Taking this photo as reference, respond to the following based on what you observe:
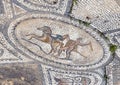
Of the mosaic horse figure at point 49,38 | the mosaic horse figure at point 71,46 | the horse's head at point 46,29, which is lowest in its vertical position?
the mosaic horse figure at point 71,46

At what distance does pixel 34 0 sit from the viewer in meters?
3.74

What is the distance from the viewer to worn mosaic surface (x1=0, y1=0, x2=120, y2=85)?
12.4ft

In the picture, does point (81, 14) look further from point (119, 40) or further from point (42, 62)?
point (42, 62)

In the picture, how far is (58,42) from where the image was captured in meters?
4.03

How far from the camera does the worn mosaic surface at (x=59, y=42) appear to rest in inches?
149

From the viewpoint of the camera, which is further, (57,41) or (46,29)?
(57,41)

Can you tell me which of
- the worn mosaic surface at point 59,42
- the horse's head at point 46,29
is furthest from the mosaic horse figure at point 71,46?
the horse's head at point 46,29

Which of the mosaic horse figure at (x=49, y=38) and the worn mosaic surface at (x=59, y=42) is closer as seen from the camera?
the worn mosaic surface at (x=59, y=42)

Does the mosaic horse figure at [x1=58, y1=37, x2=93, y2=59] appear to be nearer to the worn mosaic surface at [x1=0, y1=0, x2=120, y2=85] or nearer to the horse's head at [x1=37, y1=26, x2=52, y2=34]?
the worn mosaic surface at [x1=0, y1=0, x2=120, y2=85]

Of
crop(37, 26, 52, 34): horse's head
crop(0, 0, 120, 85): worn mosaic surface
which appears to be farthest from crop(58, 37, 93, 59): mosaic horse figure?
crop(37, 26, 52, 34): horse's head

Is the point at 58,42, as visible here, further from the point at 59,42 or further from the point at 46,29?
the point at 46,29

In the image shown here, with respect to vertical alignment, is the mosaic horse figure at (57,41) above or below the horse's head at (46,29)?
below

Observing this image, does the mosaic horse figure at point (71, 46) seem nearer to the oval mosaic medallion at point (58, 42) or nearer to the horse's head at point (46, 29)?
the oval mosaic medallion at point (58, 42)

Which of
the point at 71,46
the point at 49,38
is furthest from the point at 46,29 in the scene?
the point at 71,46
